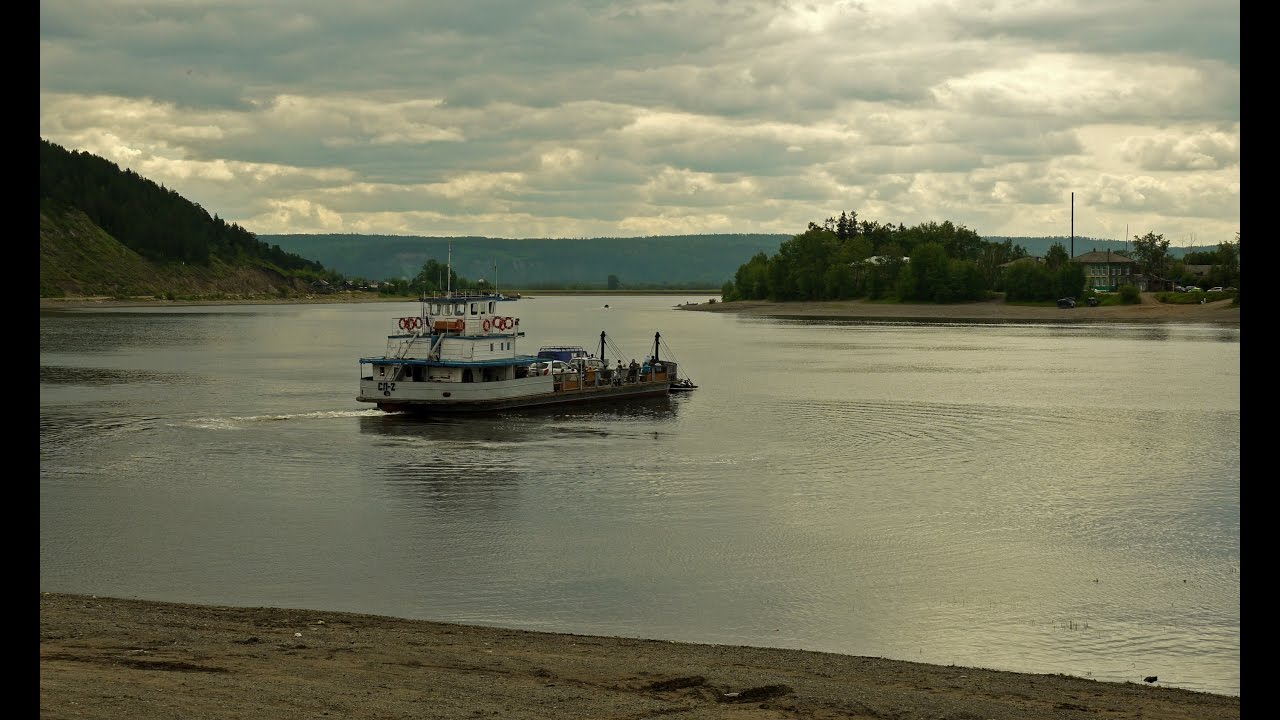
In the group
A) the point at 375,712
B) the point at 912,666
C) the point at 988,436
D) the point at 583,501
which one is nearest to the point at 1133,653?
the point at 912,666

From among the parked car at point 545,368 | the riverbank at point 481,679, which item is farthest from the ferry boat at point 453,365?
the riverbank at point 481,679

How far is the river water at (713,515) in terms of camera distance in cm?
2412

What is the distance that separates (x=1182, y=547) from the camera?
31.2 metres

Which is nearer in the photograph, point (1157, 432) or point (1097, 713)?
point (1097, 713)

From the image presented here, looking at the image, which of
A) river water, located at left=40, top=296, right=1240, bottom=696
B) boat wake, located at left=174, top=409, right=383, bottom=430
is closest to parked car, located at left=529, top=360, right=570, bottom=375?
river water, located at left=40, top=296, right=1240, bottom=696

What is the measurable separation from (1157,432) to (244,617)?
47.3 metres

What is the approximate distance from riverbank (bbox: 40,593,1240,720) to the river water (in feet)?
8.14

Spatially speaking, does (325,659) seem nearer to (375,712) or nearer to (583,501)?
(375,712)

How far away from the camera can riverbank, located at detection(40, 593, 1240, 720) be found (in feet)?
48.7

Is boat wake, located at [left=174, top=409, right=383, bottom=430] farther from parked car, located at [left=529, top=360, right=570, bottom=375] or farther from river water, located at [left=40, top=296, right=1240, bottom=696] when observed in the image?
parked car, located at [left=529, top=360, right=570, bottom=375]

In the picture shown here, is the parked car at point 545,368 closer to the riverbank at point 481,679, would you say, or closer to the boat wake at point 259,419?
the boat wake at point 259,419

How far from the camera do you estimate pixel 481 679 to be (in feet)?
55.7

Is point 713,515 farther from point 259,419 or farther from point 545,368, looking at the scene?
point 545,368

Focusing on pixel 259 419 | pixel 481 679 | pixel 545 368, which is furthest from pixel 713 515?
pixel 545 368
